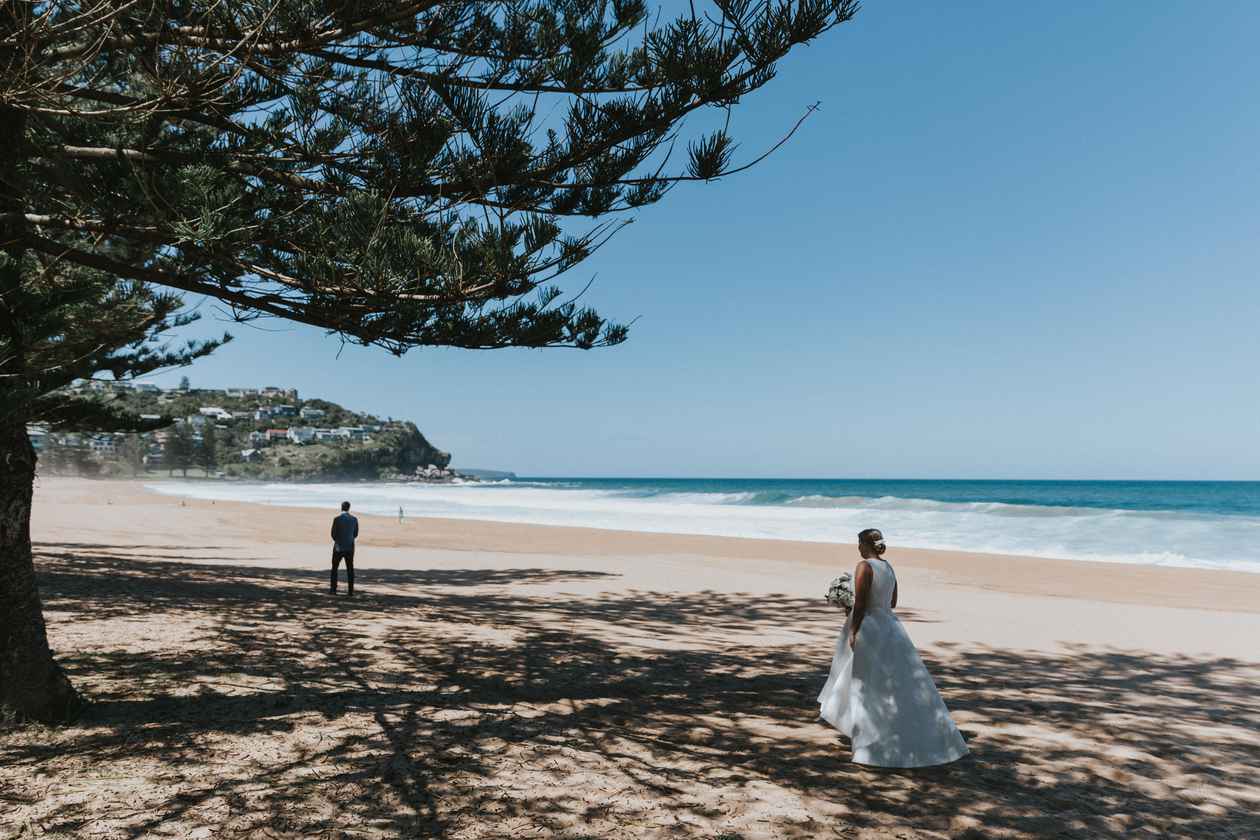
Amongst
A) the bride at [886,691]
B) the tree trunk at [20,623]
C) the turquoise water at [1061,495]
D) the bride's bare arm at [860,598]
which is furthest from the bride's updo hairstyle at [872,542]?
the turquoise water at [1061,495]

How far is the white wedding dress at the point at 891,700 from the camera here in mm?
4496

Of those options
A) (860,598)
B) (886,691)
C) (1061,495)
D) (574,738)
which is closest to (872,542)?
(860,598)

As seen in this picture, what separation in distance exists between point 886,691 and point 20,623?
565 cm

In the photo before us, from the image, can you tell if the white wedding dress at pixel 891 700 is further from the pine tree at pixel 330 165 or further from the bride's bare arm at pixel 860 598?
the pine tree at pixel 330 165

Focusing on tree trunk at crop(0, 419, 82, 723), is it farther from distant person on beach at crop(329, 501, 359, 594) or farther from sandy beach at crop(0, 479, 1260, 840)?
distant person on beach at crop(329, 501, 359, 594)

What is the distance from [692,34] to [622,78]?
54 centimetres

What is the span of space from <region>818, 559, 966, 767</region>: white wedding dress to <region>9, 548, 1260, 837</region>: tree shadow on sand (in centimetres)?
14

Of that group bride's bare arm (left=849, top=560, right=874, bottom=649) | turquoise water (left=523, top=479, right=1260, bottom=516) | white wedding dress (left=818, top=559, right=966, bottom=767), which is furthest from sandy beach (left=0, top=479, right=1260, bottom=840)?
turquoise water (left=523, top=479, right=1260, bottom=516)

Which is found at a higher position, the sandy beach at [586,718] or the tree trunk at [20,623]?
the tree trunk at [20,623]

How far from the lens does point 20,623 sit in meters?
4.66

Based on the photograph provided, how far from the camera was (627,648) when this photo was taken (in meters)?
7.95

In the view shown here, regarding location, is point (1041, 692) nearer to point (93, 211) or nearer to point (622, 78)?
point (622, 78)

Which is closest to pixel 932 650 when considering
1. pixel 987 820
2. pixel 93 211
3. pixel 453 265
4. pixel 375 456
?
pixel 987 820

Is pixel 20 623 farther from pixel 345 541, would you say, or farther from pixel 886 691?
pixel 345 541
